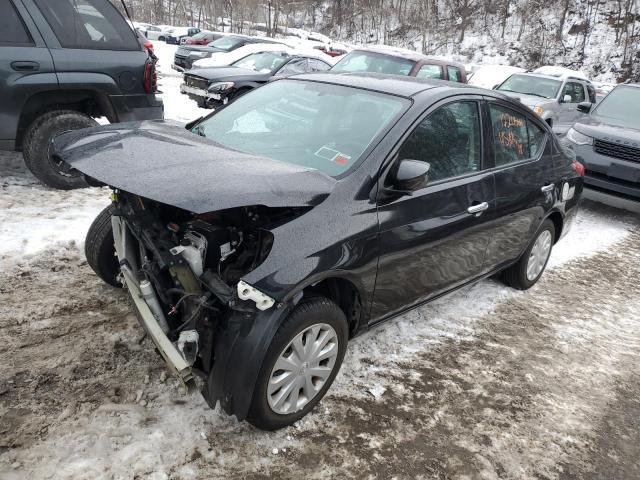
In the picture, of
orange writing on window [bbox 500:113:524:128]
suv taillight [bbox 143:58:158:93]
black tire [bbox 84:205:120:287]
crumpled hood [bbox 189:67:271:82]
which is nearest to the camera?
black tire [bbox 84:205:120:287]

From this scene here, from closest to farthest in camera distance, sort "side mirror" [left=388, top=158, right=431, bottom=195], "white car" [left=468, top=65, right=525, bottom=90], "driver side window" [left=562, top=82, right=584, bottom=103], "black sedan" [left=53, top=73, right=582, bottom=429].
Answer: "black sedan" [left=53, top=73, right=582, bottom=429] → "side mirror" [left=388, top=158, right=431, bottom=195] → "driver side window" [left=562, top=82, right=584, bottom=103] → "white car" [left=468, top=65, right=525, bottom=90]

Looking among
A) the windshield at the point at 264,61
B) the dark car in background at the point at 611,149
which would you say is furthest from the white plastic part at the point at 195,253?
the windshield at the point at 264,61

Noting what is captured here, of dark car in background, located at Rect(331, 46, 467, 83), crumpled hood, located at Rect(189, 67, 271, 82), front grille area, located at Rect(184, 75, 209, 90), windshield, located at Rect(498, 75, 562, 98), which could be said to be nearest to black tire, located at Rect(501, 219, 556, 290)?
dark car in background, located at Rect(331, 46, 467, 83)

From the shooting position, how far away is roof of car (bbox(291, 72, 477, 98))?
330cm

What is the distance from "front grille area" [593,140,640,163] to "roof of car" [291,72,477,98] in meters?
4.60

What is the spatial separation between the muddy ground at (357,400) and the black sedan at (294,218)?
0.28 metres

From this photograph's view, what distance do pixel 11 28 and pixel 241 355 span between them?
14.4ft

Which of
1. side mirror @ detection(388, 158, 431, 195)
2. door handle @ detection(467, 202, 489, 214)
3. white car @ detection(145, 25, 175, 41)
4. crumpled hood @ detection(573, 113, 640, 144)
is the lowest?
door handle @ detection(467, 202, 489, 214)

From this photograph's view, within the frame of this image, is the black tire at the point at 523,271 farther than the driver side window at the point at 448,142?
Yes

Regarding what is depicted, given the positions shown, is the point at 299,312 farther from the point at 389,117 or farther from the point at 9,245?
the point at 9,245

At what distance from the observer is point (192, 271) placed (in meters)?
2.54

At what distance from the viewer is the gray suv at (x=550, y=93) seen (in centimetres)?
1116

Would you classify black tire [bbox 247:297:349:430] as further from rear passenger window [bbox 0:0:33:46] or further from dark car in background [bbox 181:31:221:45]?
dark car in background [bbox 181:31:221:45]

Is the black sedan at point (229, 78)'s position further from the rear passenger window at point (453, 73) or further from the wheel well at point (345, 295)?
the wheel well at point (345, 295)
